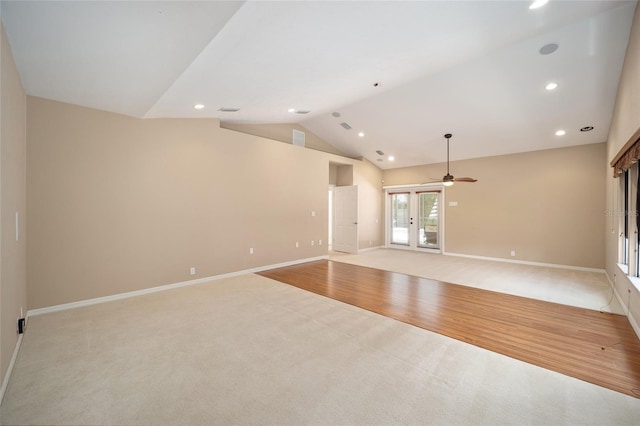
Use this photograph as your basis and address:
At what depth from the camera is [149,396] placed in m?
2.04

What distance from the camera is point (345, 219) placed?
349 inches

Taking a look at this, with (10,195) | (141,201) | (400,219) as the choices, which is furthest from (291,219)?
(10,195)

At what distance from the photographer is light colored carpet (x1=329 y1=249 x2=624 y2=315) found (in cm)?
434

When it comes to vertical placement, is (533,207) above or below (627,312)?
above

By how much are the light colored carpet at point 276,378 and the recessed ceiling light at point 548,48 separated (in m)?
4.01

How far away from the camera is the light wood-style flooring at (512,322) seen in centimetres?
249

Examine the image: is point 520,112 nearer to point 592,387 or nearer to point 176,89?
point 592,387

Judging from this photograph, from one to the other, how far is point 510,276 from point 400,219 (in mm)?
4317

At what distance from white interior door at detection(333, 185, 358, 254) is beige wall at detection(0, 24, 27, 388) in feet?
23.3

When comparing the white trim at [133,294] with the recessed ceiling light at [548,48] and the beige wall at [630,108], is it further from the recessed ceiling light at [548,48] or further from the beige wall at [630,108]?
the recessed ceiling light at [548,48]

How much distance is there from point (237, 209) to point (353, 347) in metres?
3.96

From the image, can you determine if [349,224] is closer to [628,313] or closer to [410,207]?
[410,207]

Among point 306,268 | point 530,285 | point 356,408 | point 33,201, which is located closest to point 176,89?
point 33,201

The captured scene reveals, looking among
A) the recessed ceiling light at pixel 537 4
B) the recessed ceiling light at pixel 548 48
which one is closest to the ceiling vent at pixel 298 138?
the recessed ceiling light at pixel 548 48
